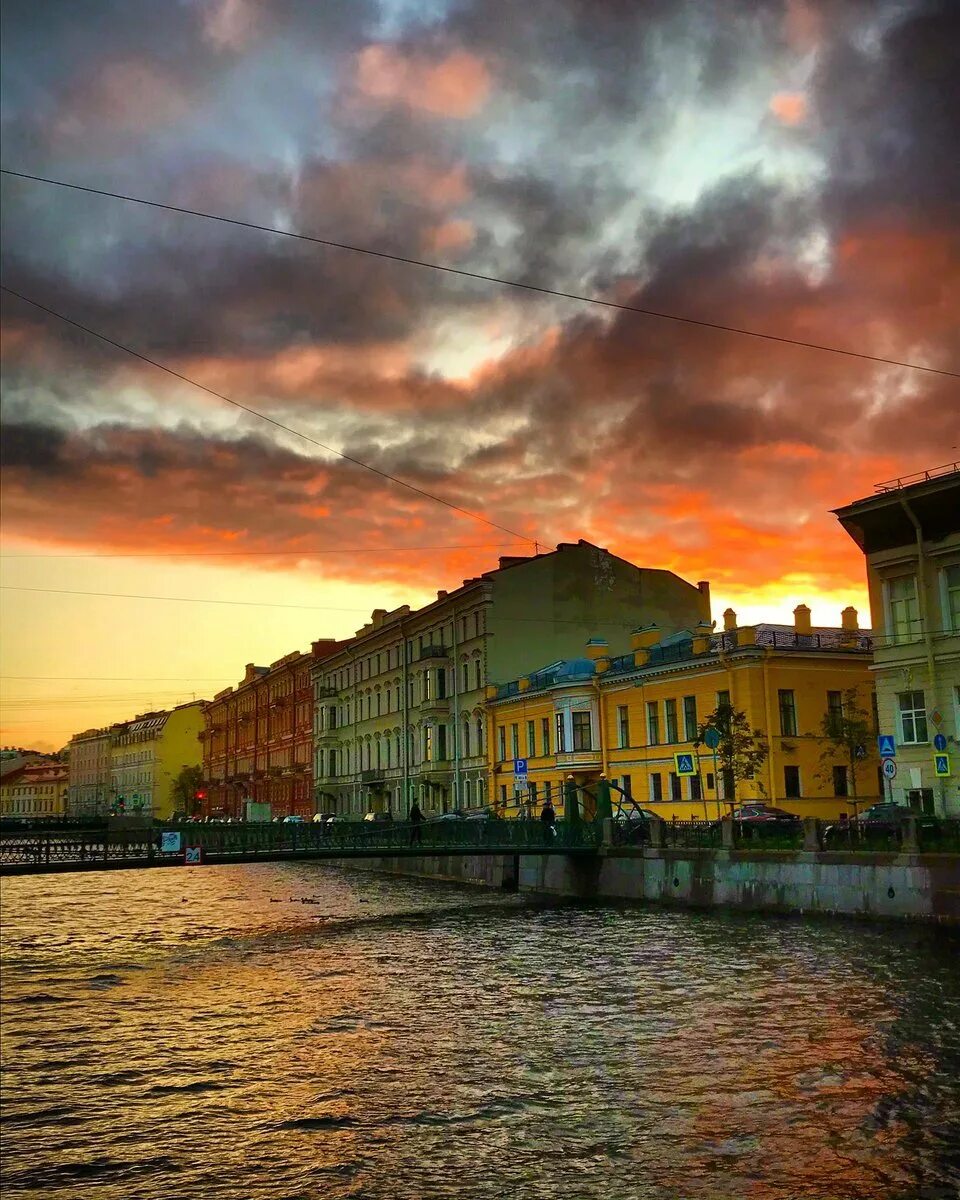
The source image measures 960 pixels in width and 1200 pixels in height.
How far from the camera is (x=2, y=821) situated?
93.9 m

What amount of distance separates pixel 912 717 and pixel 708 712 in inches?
409

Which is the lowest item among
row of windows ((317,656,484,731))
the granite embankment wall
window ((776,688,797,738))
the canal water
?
the canal water

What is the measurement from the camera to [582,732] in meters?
56.2

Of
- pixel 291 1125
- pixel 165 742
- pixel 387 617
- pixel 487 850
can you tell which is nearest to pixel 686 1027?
pixel 291 1125

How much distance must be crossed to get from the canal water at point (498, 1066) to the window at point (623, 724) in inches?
884

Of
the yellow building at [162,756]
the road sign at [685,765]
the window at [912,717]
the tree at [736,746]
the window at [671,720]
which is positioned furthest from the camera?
the yellow building at [162,756]

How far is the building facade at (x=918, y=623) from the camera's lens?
37375 millimetres

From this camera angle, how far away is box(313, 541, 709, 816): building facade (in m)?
66.0

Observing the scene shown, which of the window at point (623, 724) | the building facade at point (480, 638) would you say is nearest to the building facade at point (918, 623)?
the window at point (623, 724)

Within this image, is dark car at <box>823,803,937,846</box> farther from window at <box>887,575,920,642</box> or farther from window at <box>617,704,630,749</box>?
window at <box>617,704,630,749</box>

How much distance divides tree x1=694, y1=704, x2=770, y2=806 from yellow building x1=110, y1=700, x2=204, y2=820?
116 metres

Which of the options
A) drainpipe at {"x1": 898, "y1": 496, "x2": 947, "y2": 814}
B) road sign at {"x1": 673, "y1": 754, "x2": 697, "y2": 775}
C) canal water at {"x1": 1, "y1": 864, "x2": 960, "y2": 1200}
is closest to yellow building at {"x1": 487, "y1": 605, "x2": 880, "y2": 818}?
road sign at {"x1": 673, "y1": 754, "x2": 697, "y2": 775}

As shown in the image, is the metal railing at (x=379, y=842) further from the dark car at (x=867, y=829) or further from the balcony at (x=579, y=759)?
the dark car at (x=867, y=829)

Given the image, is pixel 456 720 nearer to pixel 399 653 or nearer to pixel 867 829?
pixel 399 653
